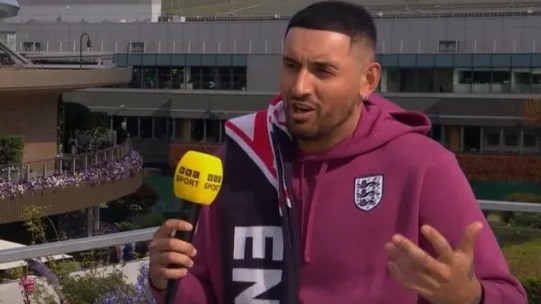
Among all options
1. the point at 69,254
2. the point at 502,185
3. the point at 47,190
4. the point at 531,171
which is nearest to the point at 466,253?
the point at 69,254

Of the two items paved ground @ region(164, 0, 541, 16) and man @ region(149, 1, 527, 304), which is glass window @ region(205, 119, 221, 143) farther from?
man @ region(149, 1, 527, 304)

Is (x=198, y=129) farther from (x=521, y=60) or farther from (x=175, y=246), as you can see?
(x=175, y=246)

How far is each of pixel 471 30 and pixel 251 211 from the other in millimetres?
39942

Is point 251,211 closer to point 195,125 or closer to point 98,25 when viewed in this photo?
point 195,125

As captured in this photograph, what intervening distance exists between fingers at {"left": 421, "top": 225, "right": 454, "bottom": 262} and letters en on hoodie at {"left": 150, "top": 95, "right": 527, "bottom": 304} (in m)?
0.19

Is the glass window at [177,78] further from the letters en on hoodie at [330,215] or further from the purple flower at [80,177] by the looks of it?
the letters en on hoodie at [330,215]

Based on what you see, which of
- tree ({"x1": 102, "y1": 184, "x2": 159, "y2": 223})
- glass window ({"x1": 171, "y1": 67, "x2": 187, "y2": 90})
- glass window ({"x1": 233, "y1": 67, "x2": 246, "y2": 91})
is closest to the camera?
tree ({"x1": 102, "y1": 184, "x2": 159, "y2": 223})

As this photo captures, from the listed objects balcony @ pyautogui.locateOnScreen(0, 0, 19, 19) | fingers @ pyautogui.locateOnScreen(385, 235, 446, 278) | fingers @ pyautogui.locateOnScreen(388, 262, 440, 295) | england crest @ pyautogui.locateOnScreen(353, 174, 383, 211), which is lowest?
fingers @ pyautogui.locateOnScreen(388, 262, 440, 295)

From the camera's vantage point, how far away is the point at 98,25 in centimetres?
4953

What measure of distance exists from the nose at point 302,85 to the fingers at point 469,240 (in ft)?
1.66

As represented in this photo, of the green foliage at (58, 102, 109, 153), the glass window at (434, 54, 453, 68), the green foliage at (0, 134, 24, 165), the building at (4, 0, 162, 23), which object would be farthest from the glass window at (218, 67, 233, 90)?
the green foliage at (0, 134, 24, 165)

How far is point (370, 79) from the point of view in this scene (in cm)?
253

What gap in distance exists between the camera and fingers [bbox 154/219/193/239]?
2.28 m

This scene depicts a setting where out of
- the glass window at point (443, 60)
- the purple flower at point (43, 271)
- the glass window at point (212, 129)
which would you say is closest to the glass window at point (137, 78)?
the glass window at point (212, 129)
